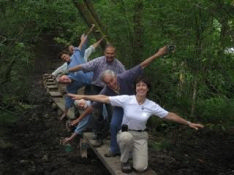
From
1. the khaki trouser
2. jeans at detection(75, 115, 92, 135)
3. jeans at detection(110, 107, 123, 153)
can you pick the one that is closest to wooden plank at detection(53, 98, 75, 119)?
jeans at detection(75, 115, 92, 135)

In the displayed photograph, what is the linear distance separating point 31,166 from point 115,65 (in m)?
2.35

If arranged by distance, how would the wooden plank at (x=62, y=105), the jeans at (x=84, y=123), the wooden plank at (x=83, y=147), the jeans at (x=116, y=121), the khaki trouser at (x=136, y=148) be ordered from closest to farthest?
the khaki trouser at (x=136, y=148), the jeans at (x=116, y=121), the wooden plank at (x=83, y=147), the jeans at (x=84, y=123), the wooden plank at (x=62, y=105)

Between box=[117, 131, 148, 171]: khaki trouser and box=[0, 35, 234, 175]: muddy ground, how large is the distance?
0.86 meters

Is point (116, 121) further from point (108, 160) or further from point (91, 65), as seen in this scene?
point (91, 65)

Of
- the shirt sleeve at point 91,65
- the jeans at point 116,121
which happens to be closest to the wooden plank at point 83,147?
the jeans at point 116,121

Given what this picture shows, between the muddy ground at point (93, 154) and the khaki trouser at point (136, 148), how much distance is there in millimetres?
858

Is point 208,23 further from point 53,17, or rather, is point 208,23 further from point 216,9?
point 53,17

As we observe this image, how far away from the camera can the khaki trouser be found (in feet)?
20.9

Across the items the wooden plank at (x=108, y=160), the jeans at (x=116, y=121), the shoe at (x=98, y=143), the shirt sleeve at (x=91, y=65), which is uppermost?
the shirt sleeve at (x=91, y=65)

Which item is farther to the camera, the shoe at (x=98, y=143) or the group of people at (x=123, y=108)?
the shoe at (x=98, y=143)

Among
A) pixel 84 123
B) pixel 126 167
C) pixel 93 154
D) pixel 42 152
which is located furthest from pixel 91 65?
pixel 126 167

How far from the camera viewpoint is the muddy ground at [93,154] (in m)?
7.47

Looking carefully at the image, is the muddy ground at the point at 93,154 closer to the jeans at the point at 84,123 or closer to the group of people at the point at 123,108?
the jeans at the point at 84,123

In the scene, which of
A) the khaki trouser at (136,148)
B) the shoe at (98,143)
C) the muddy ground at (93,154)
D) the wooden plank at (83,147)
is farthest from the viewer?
the wooden plank at (83,147)
